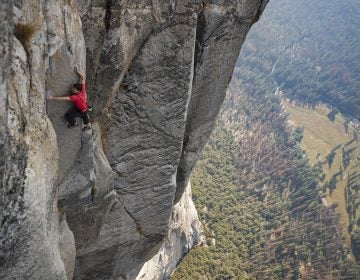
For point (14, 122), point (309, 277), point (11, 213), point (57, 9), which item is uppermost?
point (309, 277)

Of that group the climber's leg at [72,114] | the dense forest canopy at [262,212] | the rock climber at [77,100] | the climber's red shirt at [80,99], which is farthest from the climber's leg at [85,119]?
the dense forest canopy at [262,212]

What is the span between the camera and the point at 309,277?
71.7m

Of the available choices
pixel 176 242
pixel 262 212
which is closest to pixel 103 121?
pixel 176 242

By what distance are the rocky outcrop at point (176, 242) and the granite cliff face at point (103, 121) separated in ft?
40.8

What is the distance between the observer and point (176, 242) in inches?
1485

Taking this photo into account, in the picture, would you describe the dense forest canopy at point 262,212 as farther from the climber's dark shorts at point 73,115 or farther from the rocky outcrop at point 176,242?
the climber's dark shorts at point 73,115

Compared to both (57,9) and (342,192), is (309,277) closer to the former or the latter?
(342,192)

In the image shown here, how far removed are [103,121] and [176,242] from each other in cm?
2689

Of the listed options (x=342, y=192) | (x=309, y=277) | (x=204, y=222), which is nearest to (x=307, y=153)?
(x=342, y=192)

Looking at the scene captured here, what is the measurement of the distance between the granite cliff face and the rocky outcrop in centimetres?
1243

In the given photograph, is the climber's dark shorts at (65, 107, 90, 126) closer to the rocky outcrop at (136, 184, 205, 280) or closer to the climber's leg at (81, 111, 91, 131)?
the climber's leg at (81, 111, 91, 131)

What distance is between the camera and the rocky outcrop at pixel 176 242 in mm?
31900

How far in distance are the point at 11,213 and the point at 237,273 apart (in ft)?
162

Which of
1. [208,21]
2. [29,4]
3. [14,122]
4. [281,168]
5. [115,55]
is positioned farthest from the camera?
[281,168]
